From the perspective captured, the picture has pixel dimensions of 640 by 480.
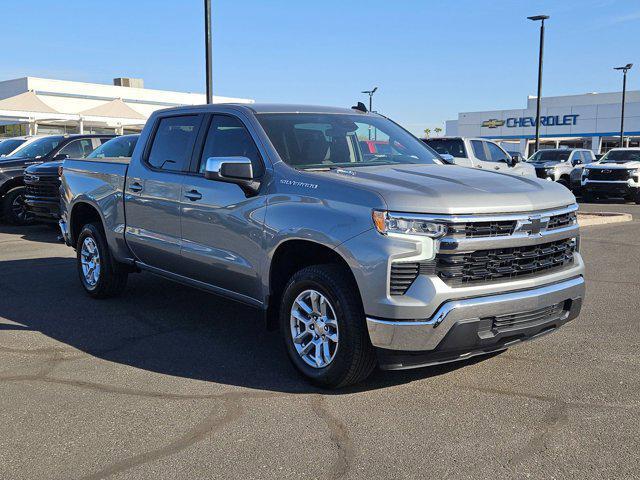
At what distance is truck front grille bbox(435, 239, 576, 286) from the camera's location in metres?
3.93

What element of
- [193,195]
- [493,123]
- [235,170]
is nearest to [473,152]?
[193,195]

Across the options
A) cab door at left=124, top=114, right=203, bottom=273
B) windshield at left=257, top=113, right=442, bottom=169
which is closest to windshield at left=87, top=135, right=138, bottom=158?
cab door at left=124, top=114, right=203, bottom=273

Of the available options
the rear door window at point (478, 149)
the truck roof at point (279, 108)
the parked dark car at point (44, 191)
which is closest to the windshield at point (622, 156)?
the rear door window at point (478, 149)

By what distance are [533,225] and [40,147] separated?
40.5 ft

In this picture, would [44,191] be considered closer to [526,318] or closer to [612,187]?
[526,318]

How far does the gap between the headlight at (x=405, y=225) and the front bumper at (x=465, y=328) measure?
43 centimetres

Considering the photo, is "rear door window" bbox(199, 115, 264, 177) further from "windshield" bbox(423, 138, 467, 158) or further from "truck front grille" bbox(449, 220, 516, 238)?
"windshield" bbox(423, 138, 467, 158)

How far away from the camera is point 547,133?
61.2 metres

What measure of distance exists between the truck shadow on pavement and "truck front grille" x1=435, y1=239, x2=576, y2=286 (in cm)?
99

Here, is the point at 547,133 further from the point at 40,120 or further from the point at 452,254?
the point at 452,254

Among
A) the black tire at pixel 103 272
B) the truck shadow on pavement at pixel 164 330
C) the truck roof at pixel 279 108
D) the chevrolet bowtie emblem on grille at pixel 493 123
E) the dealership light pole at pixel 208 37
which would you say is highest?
the chevrolet bowtie emblem on grille at pixel 493 123

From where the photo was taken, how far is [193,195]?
213 inches

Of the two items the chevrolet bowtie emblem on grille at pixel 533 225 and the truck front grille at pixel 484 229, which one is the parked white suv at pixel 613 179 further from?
the truck front grille at pixel 484 229

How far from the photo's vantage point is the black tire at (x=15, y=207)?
13477 millimetres
